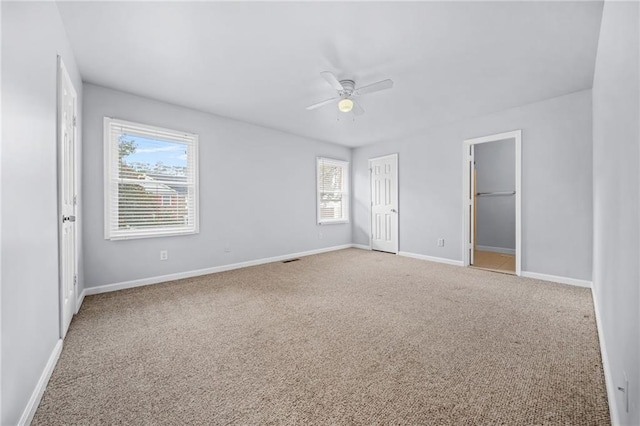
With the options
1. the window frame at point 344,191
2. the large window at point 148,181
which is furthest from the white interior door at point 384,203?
the large window at point 148,181

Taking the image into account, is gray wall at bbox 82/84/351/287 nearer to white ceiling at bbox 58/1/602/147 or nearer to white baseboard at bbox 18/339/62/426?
white ceiling at bbox 58/1/602/147

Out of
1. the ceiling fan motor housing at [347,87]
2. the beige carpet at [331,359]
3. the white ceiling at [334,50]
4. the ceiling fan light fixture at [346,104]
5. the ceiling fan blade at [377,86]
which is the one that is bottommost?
the beige carpet at [331,359]

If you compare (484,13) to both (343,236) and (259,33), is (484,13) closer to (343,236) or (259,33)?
(259,33)

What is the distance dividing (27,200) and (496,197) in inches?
286

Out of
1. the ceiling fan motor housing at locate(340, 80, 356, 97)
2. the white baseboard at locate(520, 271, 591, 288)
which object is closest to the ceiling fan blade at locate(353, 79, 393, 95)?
the ceiling fan motor housing at locate(340, 80, 356, 97)

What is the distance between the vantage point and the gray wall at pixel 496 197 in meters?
5.92

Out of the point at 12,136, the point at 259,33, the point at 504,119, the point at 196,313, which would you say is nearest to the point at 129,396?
the point at 196,313

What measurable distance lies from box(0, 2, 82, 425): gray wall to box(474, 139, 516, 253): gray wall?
704 cm

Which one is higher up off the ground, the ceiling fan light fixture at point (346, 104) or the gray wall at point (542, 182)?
the ceiling fan light fixture at point (346, 104)

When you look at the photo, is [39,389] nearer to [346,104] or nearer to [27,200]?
[27,200]

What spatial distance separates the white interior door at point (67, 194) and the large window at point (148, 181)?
694 millimetres

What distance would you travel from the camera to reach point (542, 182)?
151 inches

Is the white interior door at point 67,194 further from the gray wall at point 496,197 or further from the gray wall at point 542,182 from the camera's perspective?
the gray wall at point 496,197

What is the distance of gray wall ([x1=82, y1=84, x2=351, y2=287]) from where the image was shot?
10.8ft
